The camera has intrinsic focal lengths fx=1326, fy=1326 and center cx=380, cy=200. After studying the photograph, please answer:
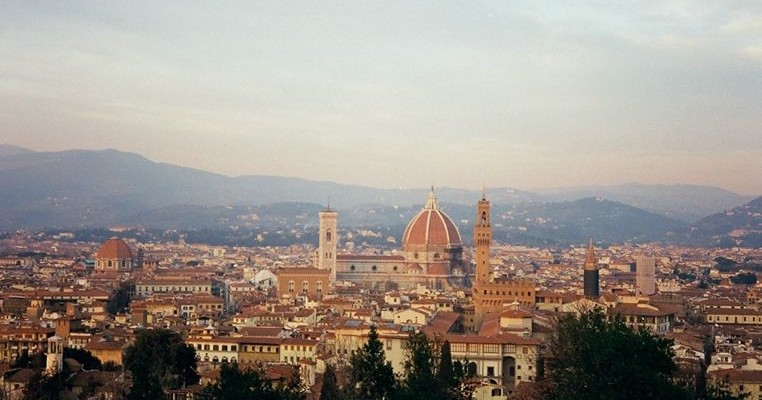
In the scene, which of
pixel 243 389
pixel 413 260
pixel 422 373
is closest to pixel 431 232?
pixel 413 260

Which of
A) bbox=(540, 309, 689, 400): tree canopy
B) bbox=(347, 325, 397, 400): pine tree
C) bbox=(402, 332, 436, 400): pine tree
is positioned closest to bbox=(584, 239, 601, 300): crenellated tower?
bbox=(402, 332, 436, 400): pine tree

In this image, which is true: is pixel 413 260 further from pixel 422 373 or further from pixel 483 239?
pixel 422 373

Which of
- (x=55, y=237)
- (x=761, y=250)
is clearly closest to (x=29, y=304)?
(x=55, y=237)

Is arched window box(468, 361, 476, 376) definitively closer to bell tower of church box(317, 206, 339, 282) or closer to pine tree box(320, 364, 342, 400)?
pine tree box(320, 364, 342, 400)

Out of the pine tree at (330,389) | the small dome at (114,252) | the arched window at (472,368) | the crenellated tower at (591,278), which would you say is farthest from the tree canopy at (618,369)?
the small dome at (114,252)

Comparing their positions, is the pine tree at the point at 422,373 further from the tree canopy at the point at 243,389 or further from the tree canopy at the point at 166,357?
the tree canopy at the point at 166,357

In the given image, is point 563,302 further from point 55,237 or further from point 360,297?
point 55,237
